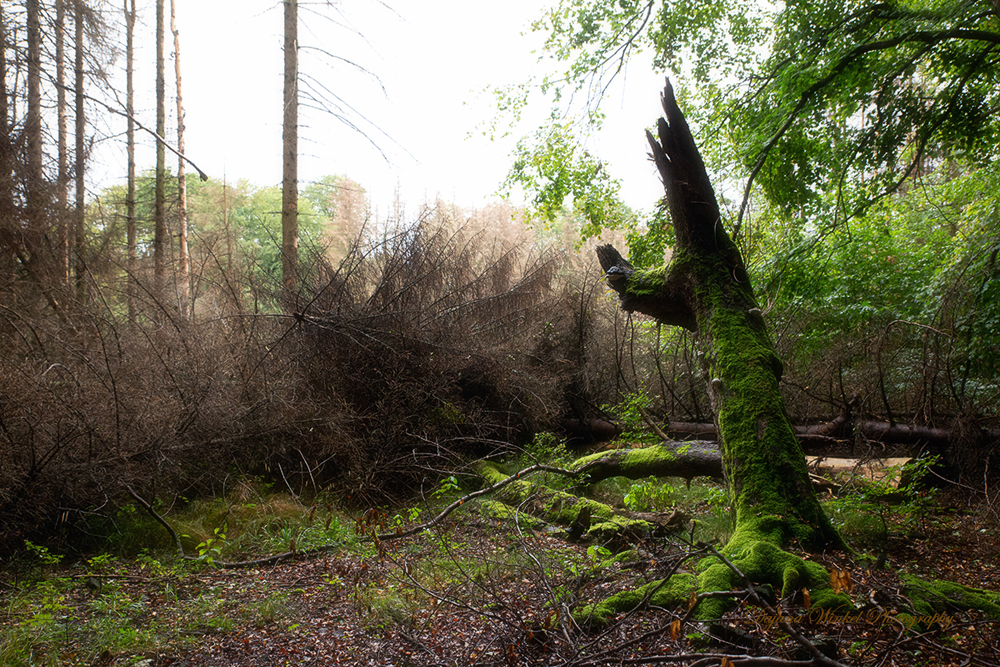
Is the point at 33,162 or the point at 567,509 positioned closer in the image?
the point at 567,509

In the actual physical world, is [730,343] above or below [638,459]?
above

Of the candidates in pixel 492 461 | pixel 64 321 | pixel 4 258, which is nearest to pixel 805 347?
pixel 492 461

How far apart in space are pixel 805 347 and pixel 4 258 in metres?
12.0

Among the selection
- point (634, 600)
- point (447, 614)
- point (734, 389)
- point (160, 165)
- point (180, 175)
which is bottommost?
point (447, 614)

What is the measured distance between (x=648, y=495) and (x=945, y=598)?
2.88 m

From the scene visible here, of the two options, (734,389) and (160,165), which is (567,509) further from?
(160,165)

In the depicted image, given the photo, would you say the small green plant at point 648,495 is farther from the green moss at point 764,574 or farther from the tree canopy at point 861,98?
the tree canopy at point 861,98

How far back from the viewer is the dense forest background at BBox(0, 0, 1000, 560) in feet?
18.9

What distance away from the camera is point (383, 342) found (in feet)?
25.5

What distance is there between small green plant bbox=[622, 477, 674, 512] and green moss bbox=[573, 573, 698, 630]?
1.68 meters

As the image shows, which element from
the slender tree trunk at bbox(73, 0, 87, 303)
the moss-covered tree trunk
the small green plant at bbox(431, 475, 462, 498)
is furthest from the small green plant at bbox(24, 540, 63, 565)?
the moss-covered tree trunk

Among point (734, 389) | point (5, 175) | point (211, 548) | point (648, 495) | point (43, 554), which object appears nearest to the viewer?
point (734, 389)

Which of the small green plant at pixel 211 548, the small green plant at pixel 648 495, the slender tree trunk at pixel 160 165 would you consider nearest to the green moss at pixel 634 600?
the small green plant at pixel 648 495

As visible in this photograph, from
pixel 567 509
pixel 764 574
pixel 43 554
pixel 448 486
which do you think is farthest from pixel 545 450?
pixel 43 554
